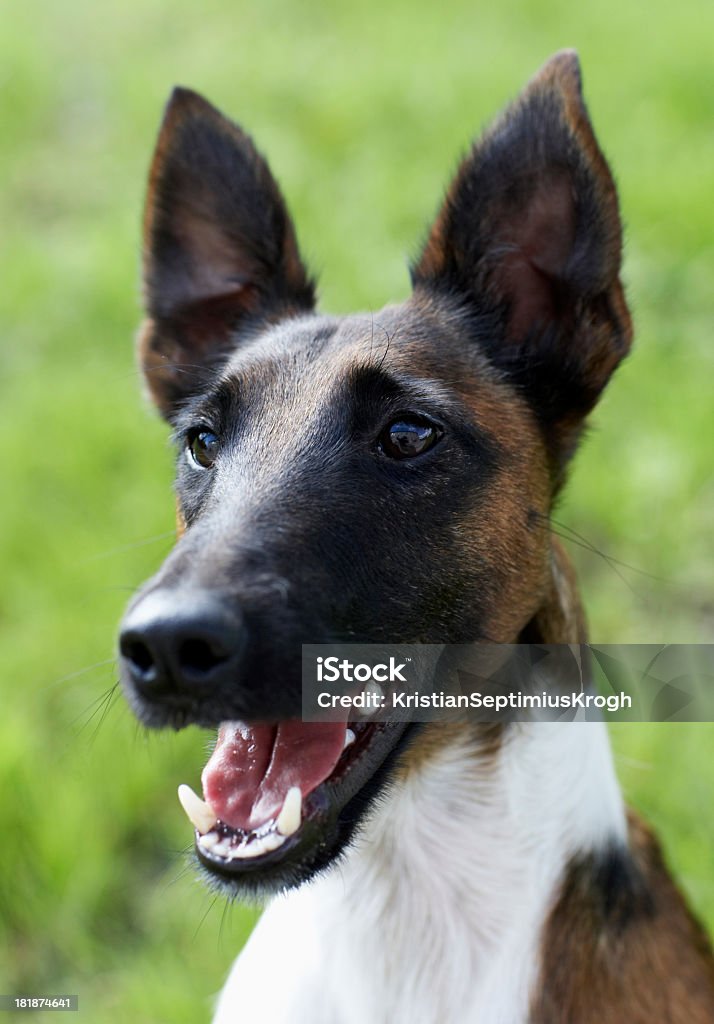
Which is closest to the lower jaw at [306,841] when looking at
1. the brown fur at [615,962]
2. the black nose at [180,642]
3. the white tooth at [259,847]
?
the white tooth at [259,847]

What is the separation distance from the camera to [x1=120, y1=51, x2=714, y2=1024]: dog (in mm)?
2645

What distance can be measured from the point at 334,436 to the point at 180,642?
2.57 feet

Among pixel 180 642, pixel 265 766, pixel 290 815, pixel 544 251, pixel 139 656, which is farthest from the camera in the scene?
pixel 544 251

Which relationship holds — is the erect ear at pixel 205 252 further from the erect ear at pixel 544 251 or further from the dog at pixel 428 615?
the erect ear at pixel 544 251

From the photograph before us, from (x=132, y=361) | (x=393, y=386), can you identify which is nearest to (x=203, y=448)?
(x=393, y=386)

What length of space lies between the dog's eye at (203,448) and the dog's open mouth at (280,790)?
2.36 ft

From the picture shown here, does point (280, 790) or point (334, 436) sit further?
point (334, 436)

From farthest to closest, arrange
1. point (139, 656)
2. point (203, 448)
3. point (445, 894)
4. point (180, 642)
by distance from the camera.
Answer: point (203, 448) → point (445, 894) → point (139, 656) → point (180, 642)

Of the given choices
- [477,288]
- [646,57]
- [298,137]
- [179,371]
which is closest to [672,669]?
[477,288]

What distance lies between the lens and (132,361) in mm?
7742

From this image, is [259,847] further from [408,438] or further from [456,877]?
[408,438]

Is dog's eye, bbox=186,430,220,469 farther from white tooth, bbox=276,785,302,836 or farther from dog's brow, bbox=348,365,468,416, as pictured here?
white tooth, bbox=276,785,302,836

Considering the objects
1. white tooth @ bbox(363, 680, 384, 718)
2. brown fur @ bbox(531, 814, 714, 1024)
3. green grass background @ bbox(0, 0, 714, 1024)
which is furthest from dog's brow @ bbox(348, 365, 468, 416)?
brown fur @ bbox(531, 814, 714, 1024)

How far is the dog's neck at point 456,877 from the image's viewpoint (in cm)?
304
